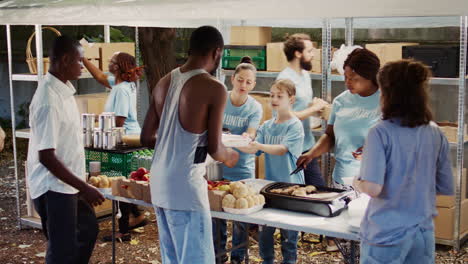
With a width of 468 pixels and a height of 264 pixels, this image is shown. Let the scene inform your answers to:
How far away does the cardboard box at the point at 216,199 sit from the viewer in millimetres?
4473

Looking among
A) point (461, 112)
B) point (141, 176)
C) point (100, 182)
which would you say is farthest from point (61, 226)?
point (461, 112)

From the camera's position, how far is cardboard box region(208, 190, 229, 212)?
4.47 meters

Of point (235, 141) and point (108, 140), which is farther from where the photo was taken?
point (108, 140)

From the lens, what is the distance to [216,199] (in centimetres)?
448

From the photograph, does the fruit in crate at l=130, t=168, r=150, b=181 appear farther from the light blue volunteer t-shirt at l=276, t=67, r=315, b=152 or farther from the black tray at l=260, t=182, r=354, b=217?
the light blue volunteer t-shirt at l=276, t=67, r=315, b=152

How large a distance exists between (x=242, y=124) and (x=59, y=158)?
81.3 inches

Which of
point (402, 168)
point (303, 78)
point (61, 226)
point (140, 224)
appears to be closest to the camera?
point (402, 168)

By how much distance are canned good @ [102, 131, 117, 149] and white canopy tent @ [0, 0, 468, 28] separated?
1.01 metres

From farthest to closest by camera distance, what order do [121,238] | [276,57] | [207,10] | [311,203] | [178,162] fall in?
[276,57] → [121,238] → [207,10] → [311,203] → [178,162]

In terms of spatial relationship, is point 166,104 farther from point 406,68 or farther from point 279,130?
point 279,130

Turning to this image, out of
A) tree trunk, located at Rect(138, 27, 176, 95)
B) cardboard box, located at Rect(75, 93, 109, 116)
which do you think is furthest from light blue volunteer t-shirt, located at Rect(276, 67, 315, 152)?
tree trunk, located at Rect(138, 27, 176, 95)

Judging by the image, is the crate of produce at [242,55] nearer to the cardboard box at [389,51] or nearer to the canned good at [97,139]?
the cardboard box at [389,51]

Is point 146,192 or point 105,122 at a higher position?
point 105,122

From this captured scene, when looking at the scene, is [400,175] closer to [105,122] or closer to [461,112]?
[461,112]
